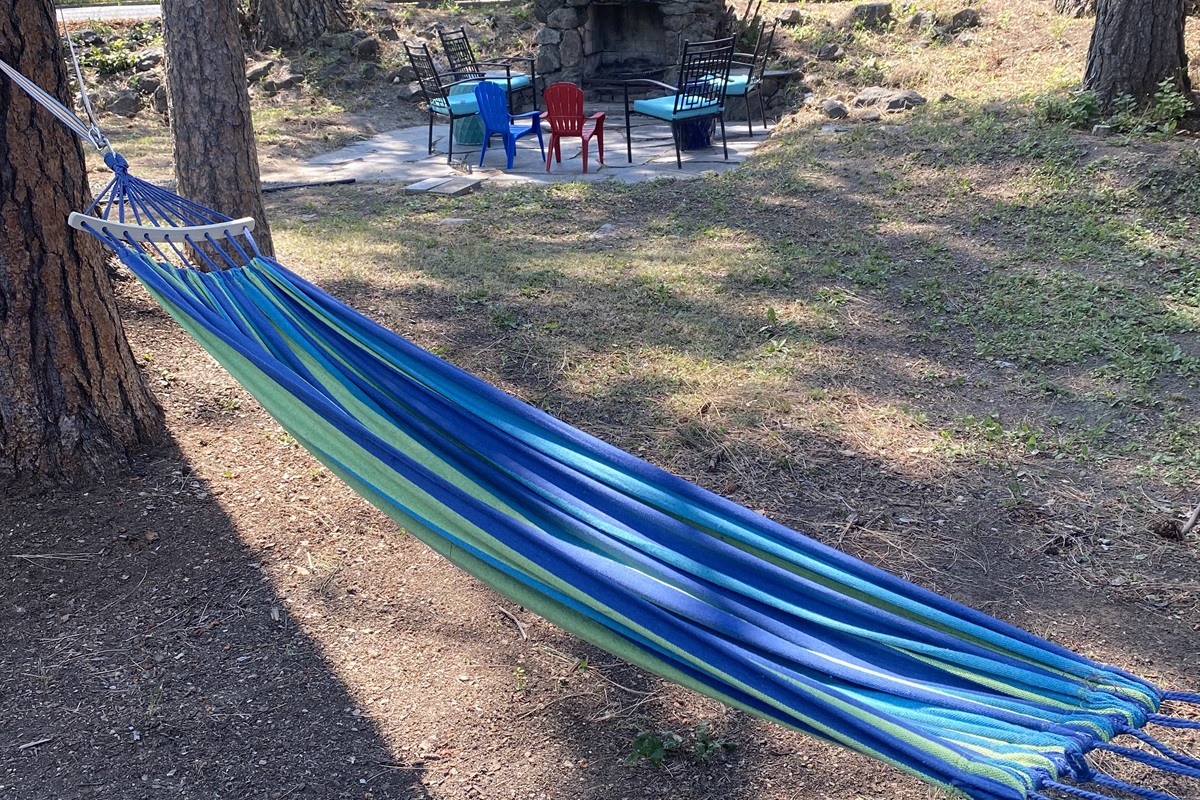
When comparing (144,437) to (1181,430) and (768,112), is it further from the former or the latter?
(768,112)

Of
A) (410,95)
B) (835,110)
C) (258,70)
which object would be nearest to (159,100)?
(258,70)

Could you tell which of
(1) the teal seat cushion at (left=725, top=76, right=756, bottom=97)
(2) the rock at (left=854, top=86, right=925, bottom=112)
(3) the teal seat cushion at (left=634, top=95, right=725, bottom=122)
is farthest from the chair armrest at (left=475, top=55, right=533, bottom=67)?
(2) the rock at (left=854, top=86, right=925, bottom=112)

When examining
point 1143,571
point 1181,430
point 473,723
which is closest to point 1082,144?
point 1181,430

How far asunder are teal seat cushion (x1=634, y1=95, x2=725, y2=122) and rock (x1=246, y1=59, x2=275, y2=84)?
4435 mm

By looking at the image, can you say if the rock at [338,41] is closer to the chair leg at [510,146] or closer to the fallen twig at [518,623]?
the chair leg at [510,146]

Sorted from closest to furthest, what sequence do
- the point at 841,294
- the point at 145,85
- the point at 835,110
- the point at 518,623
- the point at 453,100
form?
the point at 518,623
the point at 841,294
the point at 835,110
the point at 453,100
the point at 145,85

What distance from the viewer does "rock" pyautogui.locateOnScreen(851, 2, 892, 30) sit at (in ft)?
27.3

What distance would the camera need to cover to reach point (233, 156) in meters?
3.53

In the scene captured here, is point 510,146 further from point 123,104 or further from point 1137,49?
point 123,104

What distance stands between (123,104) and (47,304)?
716cm

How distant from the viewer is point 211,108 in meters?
3.46

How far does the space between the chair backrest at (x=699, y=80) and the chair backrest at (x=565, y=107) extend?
2.11 feet

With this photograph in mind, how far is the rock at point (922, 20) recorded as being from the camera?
7.94m

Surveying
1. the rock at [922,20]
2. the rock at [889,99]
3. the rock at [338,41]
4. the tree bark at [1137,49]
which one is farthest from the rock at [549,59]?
the tree bark at [1137,49]
